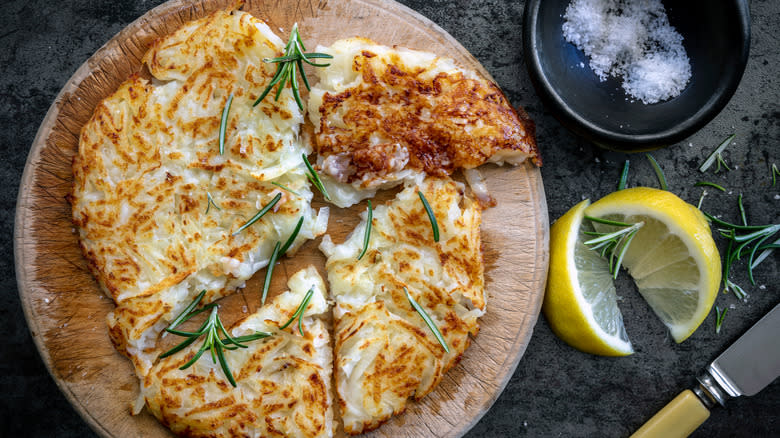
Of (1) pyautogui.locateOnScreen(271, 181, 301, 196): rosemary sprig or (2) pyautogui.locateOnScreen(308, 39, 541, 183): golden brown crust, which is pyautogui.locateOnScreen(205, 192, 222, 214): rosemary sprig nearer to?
(1) pyautogui.locateOnScreen(271, 181, 301, 196): rosemary sprig

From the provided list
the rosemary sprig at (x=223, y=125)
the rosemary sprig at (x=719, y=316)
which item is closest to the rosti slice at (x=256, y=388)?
the rosemary sprig at (x=223, y=125)

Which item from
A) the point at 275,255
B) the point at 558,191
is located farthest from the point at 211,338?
the point at 558,191

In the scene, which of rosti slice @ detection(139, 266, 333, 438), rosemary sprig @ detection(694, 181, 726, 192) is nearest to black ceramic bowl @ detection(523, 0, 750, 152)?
rosemary sprig @ detection(694, 181, 726, 192)

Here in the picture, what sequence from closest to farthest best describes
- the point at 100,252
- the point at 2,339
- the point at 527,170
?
the point at 100,252
the point at 527,170
the point at 2,339

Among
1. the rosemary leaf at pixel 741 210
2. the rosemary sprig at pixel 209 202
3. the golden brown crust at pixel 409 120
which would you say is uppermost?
the golden brown crust at pixel 409 120

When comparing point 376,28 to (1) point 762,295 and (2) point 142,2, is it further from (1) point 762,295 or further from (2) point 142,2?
(1) point 762,295

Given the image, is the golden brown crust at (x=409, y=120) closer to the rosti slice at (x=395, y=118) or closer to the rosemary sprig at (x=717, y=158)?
the rosti slice at (x=395, y=118)

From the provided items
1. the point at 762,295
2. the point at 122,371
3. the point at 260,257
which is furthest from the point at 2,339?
the point at 762,295
